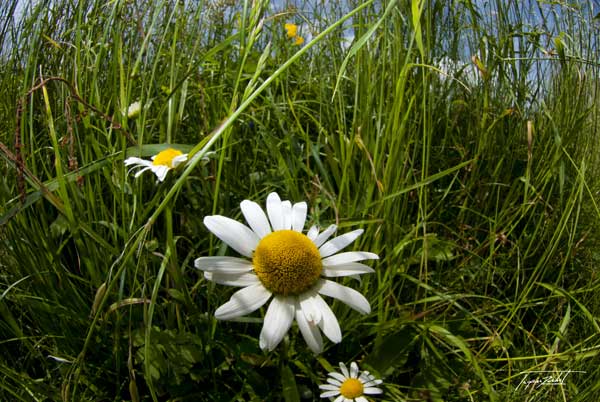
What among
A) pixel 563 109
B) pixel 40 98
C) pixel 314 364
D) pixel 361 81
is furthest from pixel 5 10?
pixel 563 109

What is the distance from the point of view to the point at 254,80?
656 mm

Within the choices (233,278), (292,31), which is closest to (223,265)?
(233,278)

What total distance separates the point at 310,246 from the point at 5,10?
0.71 metres

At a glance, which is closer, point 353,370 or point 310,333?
point 310,333

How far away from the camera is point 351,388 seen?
2.29ft

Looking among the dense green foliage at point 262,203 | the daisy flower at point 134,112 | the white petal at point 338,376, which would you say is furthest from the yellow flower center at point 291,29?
the white petal at point 338,376

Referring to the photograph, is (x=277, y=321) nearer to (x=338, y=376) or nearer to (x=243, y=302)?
(x=243, y=302)

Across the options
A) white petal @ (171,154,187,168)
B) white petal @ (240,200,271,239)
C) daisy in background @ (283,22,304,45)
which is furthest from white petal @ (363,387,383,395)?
daisy in background @ (283,22,304,45)

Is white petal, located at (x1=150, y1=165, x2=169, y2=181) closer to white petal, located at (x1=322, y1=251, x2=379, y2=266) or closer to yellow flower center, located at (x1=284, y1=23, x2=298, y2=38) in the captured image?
white petal, located at (x1=322, y1=251, x2=379, y2=266)

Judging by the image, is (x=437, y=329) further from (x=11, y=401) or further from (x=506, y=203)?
(x=11, y=401)

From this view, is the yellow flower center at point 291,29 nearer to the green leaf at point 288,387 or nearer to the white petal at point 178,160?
the white petal at point 178,160

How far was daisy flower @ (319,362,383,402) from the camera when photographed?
69cm

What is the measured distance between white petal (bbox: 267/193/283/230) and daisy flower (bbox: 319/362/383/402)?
0.21 metres

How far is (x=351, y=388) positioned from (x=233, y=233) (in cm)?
26
